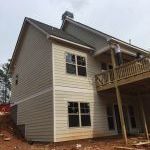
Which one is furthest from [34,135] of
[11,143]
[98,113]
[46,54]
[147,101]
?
[147,101]

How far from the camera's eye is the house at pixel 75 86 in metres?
13.1

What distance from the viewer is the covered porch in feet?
42.1

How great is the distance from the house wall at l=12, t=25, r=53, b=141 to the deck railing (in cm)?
384

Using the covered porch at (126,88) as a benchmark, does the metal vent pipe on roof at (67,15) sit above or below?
above

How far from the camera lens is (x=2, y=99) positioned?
50438 mm

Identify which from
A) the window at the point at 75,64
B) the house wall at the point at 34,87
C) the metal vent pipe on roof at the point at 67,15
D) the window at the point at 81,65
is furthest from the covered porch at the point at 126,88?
the metal vent pipe on roof at the point at 67,15

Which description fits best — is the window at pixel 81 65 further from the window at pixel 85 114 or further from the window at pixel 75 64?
the window at pixel 85 114

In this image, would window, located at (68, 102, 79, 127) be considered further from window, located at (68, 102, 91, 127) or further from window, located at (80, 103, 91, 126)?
window, located at (80, 103, 91, 126)

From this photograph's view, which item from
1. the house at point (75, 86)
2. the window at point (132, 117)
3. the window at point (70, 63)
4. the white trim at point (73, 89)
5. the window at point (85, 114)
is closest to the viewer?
the house at point (75, 86)

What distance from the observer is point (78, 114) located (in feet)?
45.0

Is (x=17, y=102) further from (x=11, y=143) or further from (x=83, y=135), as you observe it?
(x=83, y=135)

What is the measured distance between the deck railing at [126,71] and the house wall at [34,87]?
3840 mm

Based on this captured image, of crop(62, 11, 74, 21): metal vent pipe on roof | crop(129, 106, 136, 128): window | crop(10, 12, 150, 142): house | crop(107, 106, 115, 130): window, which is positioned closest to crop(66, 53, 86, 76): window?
crop(10, 12, 150, 142): house

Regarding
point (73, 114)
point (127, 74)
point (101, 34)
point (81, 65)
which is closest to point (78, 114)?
point (73, 114)
